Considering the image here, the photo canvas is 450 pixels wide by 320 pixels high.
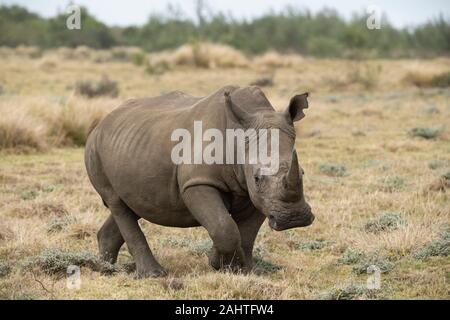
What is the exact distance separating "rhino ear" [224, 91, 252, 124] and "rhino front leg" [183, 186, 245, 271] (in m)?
0.59

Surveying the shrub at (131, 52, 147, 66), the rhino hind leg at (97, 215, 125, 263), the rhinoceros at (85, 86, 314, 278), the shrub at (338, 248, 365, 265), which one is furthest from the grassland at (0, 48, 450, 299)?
the shrub at (131, 52, 147, 66)

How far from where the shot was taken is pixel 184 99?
7258 mm

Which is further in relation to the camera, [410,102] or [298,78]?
[298,78]

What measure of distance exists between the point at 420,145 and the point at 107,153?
26.0 ft

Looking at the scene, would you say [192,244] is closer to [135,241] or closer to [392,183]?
[135,241]

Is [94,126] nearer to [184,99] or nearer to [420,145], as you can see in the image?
[184,99]

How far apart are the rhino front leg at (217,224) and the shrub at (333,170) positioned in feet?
17.6

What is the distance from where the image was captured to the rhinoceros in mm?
5840

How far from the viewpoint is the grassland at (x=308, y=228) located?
6.04m

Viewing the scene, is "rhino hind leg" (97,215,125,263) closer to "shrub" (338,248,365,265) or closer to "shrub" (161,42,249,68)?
"shrub" (338,248,365,265)

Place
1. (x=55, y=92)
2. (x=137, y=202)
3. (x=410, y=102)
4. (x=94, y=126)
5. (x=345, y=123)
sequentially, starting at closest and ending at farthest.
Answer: (x=137, y=202), (x=94, y=126), (x=345, y=123), (x=410, y=102), (x=55, y=92)

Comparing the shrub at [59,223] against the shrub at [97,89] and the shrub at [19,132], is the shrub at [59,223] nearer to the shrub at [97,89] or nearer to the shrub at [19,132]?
the shrub at [19,132]

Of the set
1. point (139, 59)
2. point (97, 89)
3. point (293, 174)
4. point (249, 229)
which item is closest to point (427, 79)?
point (97, 89)
